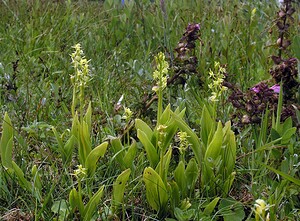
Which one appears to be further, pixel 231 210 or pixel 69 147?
pixel 69 147

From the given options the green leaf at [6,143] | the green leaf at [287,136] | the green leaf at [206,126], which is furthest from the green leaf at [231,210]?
the green leaf at [6,143]

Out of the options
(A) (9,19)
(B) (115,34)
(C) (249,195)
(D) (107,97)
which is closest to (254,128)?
(C) (249,195)

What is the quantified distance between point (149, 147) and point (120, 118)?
1.50 feet

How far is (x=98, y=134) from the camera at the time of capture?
2.14 metres

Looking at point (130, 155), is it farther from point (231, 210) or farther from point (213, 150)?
point (231, 210)

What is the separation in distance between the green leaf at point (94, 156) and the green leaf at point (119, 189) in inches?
4.3

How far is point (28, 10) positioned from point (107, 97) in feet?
8.13

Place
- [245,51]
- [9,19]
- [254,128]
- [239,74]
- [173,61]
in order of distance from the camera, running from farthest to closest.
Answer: [9,19] < [245,51] < [239,74] < [173,61] < [254,128]

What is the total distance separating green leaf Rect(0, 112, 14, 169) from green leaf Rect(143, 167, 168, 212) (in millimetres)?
498

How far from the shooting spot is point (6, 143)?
5.95 ft

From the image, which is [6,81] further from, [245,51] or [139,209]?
[245,51]

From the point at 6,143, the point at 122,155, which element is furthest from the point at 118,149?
the point at 6,143

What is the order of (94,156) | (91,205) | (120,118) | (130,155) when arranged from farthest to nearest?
(120,118), (130,155), (94,156), (91,205)

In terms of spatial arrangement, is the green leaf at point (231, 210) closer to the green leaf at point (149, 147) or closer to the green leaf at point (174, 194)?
the green leaf at point (174, 194)
